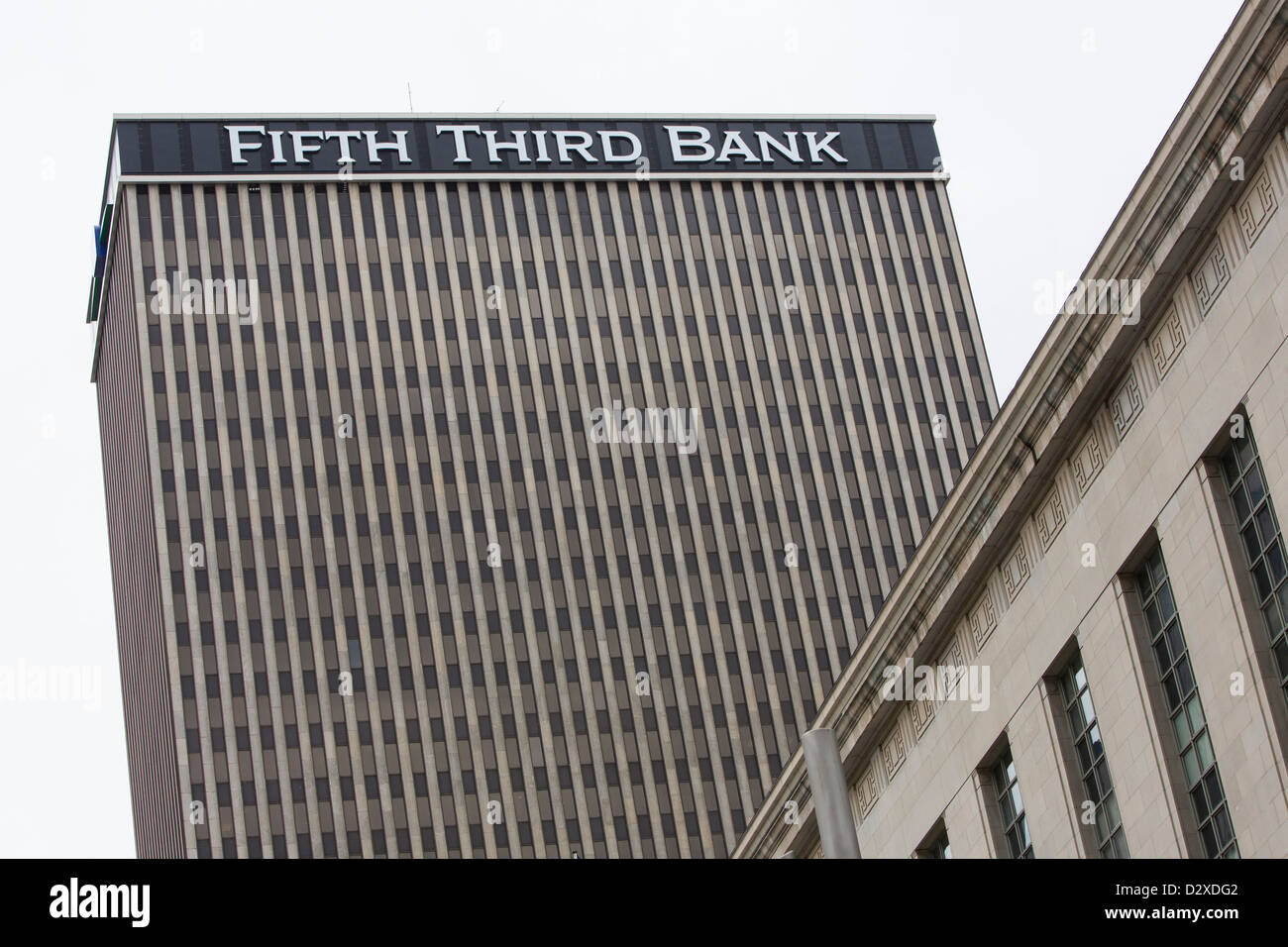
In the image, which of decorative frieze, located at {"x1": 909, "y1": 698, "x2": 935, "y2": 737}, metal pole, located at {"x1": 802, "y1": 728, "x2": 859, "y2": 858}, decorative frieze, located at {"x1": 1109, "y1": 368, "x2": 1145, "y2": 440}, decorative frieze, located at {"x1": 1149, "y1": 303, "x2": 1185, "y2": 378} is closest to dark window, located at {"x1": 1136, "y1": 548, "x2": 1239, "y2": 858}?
decorative frieze, located at {"x1": 1109, "y1": 368, "x2": 1145, "y2": 440}

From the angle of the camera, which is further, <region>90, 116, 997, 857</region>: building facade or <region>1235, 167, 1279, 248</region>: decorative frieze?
<region>90, 116, 997, 857</region>: building facade

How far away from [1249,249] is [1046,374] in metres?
6.16

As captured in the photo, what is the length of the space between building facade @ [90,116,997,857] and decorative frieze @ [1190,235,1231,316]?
7702cm

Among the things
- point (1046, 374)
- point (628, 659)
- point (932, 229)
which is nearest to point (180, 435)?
point (628, 659)

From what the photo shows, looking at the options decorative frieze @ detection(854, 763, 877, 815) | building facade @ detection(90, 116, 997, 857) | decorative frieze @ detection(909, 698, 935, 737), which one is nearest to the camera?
decorative frieze @ detection(909, 698, 935, 737)

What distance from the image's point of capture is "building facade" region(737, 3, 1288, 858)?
32.2 metres

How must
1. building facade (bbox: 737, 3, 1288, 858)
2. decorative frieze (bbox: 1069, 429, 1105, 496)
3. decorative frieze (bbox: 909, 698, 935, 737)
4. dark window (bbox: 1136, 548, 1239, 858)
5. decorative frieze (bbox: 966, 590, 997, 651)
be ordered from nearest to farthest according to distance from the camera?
building facade (bbox: 737, 3, 1288, 858), dark window (bbox: 1136, 548, 1239, 858), decorative frieze (bbox: 1069, 429, 1105, 496), decorative frieze (bbox: 966, 590, 997, 651), decorative frieze (bbox: 909, 698, 935, 737)

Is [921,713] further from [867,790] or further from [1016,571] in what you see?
[1016,571]

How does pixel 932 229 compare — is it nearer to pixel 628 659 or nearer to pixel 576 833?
pixel 628 659

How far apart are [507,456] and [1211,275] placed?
8686 centimetres

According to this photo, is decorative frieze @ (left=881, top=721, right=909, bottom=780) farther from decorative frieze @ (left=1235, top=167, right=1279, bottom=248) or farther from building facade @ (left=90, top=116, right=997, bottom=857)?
building facade @ (left=90, top=116, right=997, bottom=857)

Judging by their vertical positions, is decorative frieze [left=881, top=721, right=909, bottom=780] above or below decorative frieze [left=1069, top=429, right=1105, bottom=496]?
below

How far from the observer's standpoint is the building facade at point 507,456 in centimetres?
11050

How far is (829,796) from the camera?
14406 millimetres
